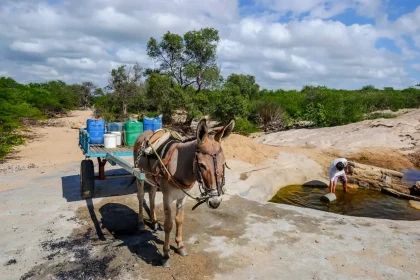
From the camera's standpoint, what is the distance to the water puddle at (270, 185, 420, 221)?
9.05 metres

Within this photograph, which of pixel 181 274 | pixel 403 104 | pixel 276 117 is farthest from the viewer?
pixel 403 104

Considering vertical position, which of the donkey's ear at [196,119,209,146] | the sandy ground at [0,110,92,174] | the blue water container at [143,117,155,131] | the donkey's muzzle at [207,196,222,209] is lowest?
the sandy ground at [0,110,92,174]

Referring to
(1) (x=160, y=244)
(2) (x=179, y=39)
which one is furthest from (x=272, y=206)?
(2) (x=179, y=39)

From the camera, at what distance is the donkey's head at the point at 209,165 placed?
11.9ft

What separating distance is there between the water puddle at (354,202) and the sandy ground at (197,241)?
2097 mm

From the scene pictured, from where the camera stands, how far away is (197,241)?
5.77 metres

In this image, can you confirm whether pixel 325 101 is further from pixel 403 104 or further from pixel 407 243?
pixel 407 243

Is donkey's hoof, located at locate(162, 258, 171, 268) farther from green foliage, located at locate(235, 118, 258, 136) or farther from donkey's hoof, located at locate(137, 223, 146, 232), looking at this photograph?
green foliage, located at locate(235, 118, 258, 136)

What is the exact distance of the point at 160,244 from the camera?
570 cm

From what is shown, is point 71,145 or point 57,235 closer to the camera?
point 57,235

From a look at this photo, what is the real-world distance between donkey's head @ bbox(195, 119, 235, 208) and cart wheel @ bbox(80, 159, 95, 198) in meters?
4.77

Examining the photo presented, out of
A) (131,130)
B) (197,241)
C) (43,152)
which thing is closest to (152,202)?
(197,241)

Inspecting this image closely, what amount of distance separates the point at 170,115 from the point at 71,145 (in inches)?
300

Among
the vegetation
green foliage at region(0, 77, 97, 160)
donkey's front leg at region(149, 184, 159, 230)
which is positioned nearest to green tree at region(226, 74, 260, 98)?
the vegetation
